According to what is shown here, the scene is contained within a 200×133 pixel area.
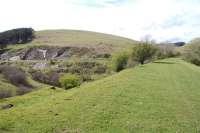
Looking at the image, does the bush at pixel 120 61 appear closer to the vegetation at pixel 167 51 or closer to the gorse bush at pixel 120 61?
the gorse bush at pixel 120 61

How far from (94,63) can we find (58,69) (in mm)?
16683

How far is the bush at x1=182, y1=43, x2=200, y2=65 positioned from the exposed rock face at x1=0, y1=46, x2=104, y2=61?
68833mm

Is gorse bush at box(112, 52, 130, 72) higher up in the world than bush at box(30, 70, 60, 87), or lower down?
higher up

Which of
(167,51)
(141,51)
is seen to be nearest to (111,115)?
(141,51)

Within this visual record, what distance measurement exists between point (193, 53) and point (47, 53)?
3566 inches

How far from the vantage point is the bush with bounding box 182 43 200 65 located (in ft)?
304

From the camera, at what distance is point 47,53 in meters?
170

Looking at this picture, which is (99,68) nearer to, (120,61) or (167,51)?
(167,51)

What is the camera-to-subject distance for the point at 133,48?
8769 cm

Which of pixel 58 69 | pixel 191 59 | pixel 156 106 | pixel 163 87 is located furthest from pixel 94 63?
pixel 156 106

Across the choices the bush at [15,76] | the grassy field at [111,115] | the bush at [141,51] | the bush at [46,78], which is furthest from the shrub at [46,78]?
the grassy field at [111,115]

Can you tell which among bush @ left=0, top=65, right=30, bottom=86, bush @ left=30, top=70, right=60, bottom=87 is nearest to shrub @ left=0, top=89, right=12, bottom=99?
bush @ left=0, top=65, right=30, bottom=86

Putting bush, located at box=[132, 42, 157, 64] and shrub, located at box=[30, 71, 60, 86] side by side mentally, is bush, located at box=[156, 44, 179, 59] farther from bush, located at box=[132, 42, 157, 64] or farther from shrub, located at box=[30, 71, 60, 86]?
shrub, located at box=[30, 71, 60, 86]

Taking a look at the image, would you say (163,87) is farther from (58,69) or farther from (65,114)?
(58,69)
